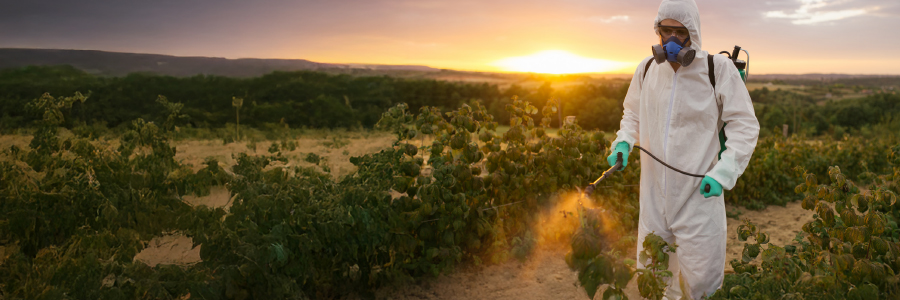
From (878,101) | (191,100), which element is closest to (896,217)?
(191,100)

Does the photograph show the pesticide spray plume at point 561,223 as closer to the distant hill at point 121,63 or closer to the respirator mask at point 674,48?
the respirator mask at point 674,48

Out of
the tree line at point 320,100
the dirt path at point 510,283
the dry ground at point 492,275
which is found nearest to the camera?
the dry ground at point 492,275

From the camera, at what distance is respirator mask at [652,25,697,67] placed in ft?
7.16

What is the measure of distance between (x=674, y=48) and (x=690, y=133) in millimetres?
368

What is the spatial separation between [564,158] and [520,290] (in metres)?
0.99

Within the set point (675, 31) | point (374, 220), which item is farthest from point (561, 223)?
point (675, 31)

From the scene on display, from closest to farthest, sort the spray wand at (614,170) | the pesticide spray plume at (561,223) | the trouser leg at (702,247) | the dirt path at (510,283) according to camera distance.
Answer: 1. the spray wand at (614,170)
2. the trouser leg at (702,247)
3. the dirt path at (510,283)
4. the pesticide spray plume at (561,223)

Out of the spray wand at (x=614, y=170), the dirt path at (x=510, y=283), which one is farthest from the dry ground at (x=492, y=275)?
the spray wand at (x=614, y=170)

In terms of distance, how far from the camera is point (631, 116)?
2.66 meters

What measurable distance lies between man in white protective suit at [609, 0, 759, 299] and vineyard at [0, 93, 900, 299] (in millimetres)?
147

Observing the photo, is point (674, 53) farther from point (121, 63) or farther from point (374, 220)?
point (121, 63)

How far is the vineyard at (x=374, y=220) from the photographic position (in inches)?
83.4

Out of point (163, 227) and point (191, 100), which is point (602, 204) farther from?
point (191, 100)

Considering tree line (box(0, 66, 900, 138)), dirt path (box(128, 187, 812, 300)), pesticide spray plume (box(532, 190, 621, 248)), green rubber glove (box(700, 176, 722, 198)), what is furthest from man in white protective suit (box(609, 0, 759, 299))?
tree line (box(0, 66, 900, 138))
